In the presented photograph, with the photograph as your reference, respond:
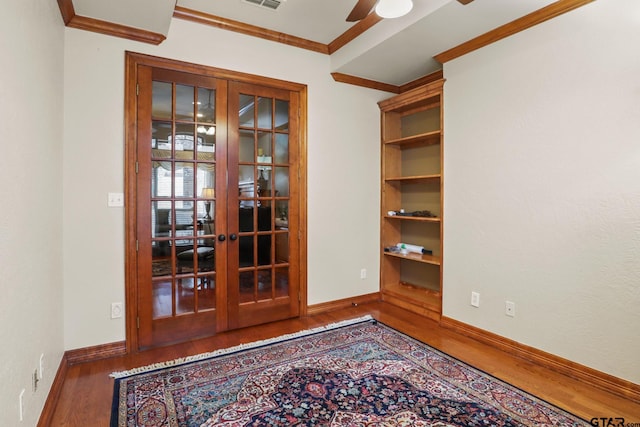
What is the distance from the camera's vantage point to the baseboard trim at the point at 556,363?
219 centimetres

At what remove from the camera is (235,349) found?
112 inches

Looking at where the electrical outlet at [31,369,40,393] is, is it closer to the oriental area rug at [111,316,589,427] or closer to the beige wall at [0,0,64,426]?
the beige wall at [0,0,64,426]

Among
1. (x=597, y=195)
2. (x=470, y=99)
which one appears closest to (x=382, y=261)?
(x=470, y=99)

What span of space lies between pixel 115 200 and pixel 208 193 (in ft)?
2.41

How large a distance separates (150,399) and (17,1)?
2203mm

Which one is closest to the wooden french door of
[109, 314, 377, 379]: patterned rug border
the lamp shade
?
the lamp shade

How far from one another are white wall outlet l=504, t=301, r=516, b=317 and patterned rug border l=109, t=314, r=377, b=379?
1.24 metres

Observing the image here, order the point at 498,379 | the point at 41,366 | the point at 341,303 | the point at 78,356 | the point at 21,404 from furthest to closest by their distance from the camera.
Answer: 1. the point at 341,303
2. the point at 78,356
3. the point at 498,379
4. the point at 41,366
5. the point at 21,404

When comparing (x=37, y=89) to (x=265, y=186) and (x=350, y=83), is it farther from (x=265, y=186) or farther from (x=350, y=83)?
(x=350, y=83)

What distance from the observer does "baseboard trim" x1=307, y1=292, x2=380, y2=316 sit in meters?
3.74

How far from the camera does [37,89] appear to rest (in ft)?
6.07

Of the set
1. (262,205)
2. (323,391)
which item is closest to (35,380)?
(323,391)

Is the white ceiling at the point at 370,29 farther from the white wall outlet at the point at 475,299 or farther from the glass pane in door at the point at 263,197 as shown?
the white wall outlet at the point at 475,299

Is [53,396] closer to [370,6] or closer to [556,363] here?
[370,6]
